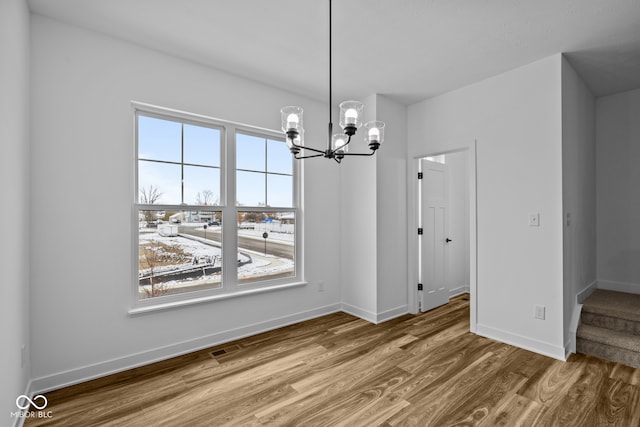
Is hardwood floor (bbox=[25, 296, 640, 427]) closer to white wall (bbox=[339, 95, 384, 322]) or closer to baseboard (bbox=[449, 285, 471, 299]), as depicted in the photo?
white wall (bbox=[339, 95, 384, 322])

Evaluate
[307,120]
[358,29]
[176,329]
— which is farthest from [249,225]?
[358,29]

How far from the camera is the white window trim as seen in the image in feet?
8.91

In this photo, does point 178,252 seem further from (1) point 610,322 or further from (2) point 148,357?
(1) point 610,322

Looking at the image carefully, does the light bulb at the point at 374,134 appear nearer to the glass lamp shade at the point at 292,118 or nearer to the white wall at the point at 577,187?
the glass lamp shade at the point at 292,118

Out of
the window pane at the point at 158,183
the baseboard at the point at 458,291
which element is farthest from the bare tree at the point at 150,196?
the baseboard at the point at 458,291

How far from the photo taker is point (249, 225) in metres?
3.45

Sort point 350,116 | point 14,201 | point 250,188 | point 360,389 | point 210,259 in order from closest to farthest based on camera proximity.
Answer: point 14,201 → point 350,116 → point 360,389 → point 210,259 → point 250,188

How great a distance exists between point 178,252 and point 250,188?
1005mm

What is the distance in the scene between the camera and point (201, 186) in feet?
10.2

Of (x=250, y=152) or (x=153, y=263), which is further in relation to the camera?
(x=250, y=152)

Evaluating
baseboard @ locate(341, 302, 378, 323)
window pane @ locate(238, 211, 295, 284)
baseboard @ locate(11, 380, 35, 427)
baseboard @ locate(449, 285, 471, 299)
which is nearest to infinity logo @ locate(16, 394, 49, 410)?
baseboard @ locate(11, 380, 35, 427)

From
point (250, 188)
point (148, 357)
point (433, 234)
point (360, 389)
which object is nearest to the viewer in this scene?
point (360, 389)

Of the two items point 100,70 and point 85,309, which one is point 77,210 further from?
point 100,70

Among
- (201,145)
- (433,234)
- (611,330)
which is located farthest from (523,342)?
(201,145)
